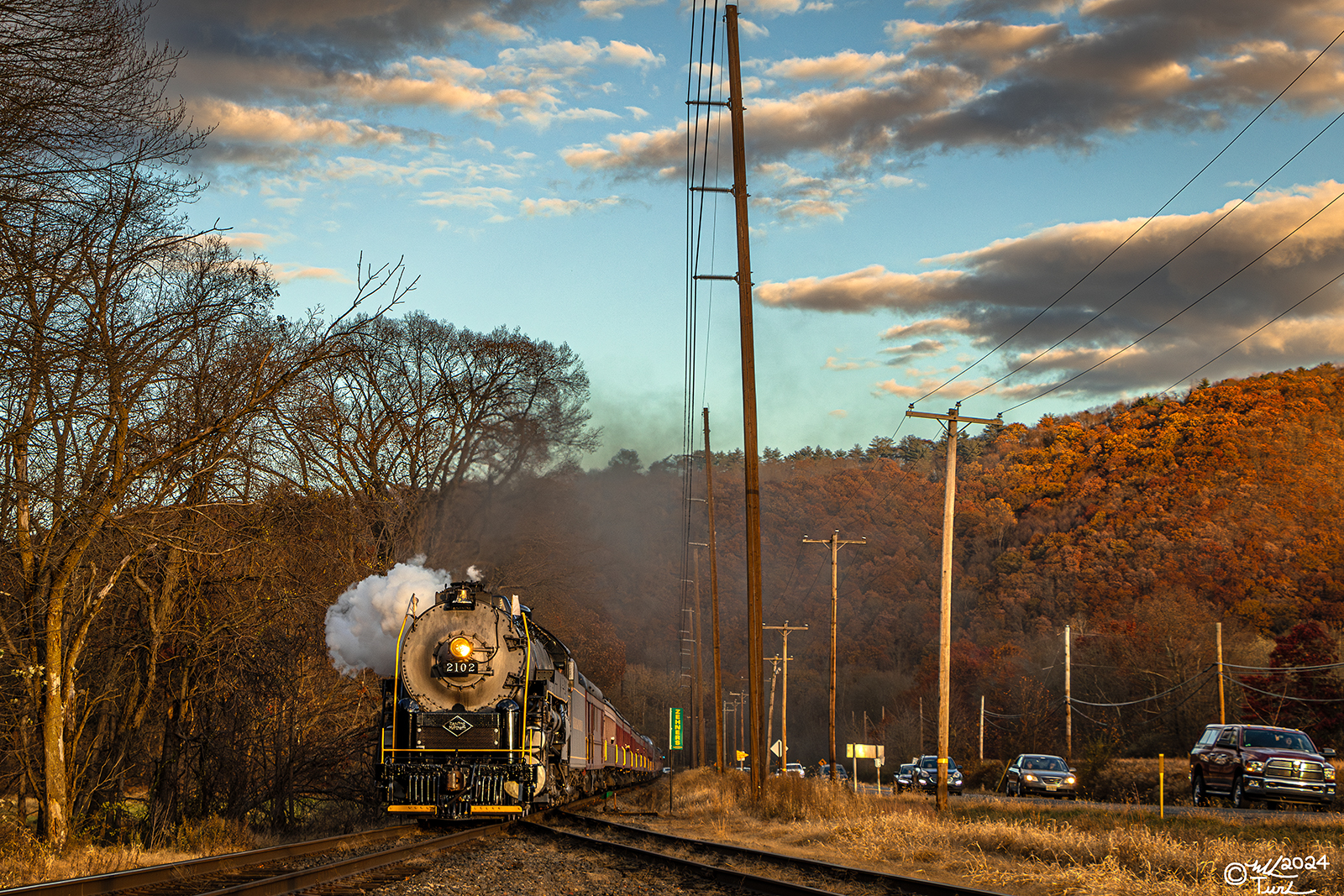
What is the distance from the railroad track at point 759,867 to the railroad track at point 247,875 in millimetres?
3199

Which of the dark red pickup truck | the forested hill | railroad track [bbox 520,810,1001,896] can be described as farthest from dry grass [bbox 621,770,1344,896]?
the forested hill

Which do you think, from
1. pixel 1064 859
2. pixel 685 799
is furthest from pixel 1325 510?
pixel 1064 859

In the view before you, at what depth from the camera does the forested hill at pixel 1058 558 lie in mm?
67688

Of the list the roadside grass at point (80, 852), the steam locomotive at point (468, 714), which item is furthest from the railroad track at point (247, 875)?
the steam locomotive at point (468, 714)

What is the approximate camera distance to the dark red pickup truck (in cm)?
2277

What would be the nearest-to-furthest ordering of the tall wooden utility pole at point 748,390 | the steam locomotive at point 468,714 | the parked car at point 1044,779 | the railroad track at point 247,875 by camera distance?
the railroad track at point 247,875 → the steam locomotive at point 468,714 → the tall wooden utility pole at point 748,390 → the parked car at point 1044,779

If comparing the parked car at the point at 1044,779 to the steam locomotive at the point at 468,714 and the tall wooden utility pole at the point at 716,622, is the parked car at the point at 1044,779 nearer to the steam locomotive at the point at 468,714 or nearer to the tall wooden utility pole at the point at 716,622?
the tall wooden utility pole at the point at 716,622

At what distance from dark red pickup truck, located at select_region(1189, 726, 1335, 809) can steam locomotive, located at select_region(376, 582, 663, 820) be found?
52.5 ft

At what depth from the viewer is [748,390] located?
76.9 feet

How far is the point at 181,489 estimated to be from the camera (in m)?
16.7

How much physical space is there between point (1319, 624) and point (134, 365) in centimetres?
6124

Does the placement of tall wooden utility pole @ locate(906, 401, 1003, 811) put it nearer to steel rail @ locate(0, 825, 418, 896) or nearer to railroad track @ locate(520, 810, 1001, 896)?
railroad track @ locate(520, 810, 1001, 896)

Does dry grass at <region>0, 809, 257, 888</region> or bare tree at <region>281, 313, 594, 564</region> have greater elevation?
bare tree at <region>281, 313, 594, 564</region>

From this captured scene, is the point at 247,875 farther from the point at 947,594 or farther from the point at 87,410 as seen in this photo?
the point at 947,594
